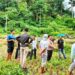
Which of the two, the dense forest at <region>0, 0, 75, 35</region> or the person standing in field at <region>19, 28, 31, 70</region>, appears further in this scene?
the dense forest at <region>0, 0, 75, 35</region>

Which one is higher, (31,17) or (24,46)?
(24,46)

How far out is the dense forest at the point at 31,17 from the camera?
59028 mm

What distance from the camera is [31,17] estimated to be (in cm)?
6438

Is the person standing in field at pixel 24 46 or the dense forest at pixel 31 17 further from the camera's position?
the dense forest at pixel 31 17

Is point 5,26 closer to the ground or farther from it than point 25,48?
closer to the ground

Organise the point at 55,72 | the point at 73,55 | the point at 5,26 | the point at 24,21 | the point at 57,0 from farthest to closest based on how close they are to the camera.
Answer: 1. the point at 57,0
2. the point at 24,21
3. the point at 5,26
4. the point at 55,72
5. the point at 73,55

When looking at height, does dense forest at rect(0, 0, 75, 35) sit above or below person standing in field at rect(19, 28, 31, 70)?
below

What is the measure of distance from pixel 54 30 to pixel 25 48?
43261mm

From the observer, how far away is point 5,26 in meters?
57.8

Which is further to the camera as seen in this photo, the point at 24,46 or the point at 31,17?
the point at 31,17

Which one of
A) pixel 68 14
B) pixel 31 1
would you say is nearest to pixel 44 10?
pixel 31 1

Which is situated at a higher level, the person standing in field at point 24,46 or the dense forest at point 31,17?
the person standing in field at point 24,46

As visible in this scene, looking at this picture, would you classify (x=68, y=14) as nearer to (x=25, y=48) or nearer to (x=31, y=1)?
(x=31, y=1)

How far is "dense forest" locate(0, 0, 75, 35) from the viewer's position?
59.0 metres
